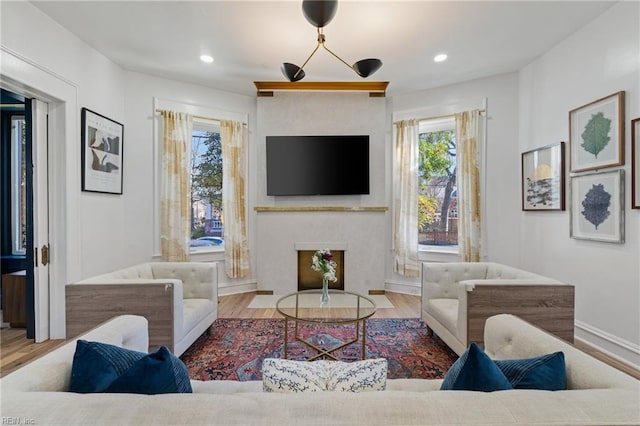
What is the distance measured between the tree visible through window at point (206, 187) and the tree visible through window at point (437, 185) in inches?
118

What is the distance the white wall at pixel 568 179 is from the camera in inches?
100

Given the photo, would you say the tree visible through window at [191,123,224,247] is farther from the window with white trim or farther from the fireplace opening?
the window with white trim

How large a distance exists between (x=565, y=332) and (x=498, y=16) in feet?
8.69

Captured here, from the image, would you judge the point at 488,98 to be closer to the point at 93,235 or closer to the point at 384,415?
the point at 384,415

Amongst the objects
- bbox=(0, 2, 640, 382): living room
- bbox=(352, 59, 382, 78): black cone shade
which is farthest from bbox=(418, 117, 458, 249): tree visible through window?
bbox=(352, 59, 382, 78): black cone shade

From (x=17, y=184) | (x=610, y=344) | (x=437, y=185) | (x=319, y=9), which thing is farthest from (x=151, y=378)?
(x=437, y=185)

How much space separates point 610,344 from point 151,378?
3.51m

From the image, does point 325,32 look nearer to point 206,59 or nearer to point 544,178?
point 206,59

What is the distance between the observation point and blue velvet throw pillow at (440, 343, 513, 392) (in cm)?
96

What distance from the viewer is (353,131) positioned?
4617mm

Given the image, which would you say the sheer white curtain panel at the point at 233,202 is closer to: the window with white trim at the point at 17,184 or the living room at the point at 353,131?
the living room at the point at 353,131

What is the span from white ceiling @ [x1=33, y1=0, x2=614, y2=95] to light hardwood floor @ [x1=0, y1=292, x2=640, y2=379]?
2915 mm

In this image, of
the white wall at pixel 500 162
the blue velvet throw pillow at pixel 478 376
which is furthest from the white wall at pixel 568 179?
the blue velvet throw pillow at pixel 478 376

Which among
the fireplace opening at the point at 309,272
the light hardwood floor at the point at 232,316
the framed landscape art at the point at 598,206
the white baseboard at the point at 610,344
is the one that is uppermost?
the framed landscape art at the point at 598,206
